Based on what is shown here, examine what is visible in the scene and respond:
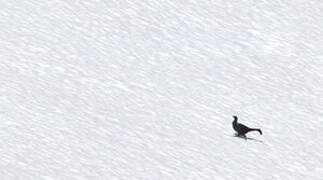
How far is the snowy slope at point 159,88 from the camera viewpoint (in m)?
10.2

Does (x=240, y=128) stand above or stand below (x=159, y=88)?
below

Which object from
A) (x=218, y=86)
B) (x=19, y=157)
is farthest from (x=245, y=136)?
(x=19, y=157)

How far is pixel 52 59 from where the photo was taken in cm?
1364

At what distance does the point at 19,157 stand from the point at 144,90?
155 inches

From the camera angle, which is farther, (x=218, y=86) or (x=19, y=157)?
(x=218, y=86)

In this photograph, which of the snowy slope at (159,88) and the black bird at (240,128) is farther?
the black bird at (240,128)

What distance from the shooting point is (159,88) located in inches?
524

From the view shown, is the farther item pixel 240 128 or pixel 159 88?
pixel 159 88

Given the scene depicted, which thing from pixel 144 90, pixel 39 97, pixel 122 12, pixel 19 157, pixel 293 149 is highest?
pixel 122 12

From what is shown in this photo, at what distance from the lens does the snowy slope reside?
10156 mm

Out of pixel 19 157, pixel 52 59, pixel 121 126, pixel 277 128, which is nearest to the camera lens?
pixel 19 157

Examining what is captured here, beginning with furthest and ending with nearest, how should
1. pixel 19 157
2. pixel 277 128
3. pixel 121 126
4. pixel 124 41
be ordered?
pixel 124 41
pixel 277 128
pixel 121 126
pixel 19 157

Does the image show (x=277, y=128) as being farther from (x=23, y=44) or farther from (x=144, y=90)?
(x=23, y=44)

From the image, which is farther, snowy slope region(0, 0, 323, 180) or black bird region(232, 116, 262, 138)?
black bird region(232, 116, 262, 138)
